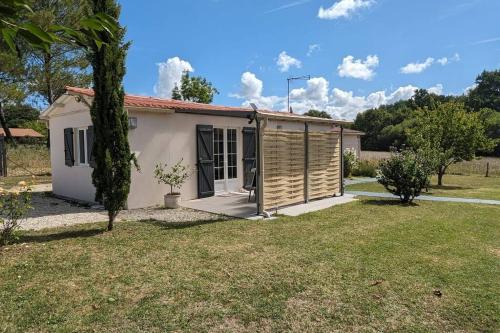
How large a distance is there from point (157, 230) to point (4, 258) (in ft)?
8.26

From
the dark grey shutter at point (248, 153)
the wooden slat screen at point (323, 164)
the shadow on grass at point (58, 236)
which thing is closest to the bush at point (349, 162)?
the wooden slat screen at point (323, 164)

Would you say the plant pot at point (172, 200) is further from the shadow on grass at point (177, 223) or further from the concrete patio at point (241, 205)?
the shadow on grass at point (177, 223)

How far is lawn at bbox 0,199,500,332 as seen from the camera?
145 inches

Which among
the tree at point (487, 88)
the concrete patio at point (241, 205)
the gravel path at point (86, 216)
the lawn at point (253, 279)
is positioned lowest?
the lawn at point (253, 279)

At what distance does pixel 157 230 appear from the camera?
286 inches

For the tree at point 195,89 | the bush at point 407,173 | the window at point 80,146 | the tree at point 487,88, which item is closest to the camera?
the bush at point 407,173

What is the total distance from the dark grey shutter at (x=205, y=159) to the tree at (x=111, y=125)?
4135 millimetres

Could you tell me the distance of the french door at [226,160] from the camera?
1193cm

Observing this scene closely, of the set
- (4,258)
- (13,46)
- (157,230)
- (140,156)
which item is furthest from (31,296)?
(140,156)

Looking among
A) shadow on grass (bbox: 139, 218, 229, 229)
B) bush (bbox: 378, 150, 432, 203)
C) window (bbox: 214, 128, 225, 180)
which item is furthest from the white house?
bush (bbox: 378, 150, 432, 203)

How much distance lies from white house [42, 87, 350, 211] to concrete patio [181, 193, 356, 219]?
0.91ft

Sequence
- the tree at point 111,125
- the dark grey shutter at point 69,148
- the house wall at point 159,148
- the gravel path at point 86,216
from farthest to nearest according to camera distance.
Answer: the dark grey shutter at point 69,148, the house wall at point 159,148, the gravel path at point 86,216, the tree at point 111,125

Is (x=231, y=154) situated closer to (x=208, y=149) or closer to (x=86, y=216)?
(x=208, y=149)

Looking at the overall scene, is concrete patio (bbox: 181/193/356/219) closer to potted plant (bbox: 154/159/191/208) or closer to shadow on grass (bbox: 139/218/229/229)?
potted plant (bbox: 154/159/191/208)
